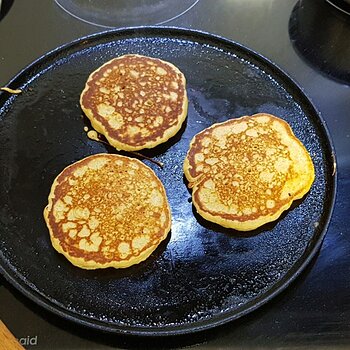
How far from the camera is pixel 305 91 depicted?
4.88ft

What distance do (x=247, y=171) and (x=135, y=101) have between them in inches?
12.4

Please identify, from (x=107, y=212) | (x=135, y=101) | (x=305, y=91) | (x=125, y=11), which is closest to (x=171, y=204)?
(x=107, y=212)

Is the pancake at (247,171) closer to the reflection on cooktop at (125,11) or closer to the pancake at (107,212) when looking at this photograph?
the pancake at (107,212)

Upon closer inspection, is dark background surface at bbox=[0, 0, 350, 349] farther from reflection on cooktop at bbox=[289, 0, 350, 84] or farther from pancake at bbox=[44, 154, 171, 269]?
pancake at bbox=[44, 154, 171, 269]

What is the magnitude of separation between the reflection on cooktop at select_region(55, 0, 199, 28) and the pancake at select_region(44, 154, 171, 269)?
1.86 feet

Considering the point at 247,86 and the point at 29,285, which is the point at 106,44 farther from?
the point at 29,285

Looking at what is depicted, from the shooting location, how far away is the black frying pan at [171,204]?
1.13 metres

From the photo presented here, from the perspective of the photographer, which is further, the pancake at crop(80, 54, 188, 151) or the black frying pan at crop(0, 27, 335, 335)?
the pancake at crop(80, 54, 188, 151)

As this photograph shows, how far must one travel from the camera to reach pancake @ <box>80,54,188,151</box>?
1.31 m

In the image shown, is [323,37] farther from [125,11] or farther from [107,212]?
[107,212]

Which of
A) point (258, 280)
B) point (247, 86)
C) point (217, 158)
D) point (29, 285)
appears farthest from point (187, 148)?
point (29, 285)

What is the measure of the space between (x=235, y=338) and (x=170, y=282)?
0.55ft

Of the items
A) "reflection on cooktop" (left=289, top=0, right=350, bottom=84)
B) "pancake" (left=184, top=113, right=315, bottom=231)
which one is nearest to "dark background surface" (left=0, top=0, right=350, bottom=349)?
"reflection on cooktop" (left=289, top=0, right=350, bottom=84)

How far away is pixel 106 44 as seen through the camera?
1501 mm
